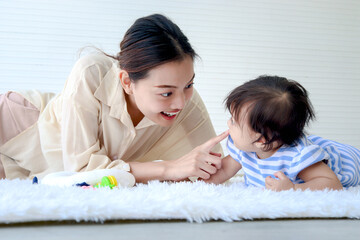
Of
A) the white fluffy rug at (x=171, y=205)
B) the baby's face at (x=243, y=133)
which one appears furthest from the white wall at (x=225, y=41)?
the white fluffy rug at (x=171, y=205)

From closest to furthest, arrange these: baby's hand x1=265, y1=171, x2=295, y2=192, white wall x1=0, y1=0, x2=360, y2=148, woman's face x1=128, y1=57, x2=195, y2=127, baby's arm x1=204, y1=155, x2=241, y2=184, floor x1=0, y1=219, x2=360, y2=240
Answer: floor x1=0, y1=219, x2=360, y2=240
baby's hand x1=265, y1=171, x2=295, y2=192
woman's face x1=128, y1=57, x2=195, y2=127
baby's arm x1=204, y1=155, x2=241, y2=184
white wall x1=0, y1=0, x2=360, y2=148

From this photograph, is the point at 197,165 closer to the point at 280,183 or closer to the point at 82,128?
the point at 280,183

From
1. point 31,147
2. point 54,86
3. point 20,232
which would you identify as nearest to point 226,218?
point 20,232

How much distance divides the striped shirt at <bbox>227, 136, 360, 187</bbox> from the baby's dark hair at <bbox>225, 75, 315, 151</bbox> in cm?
Result: 5

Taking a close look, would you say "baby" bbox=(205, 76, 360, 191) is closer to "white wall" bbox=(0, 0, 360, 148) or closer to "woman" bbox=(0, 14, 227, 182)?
"woman" bbox=(0, 14, 227, 182)

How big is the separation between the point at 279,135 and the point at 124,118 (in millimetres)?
644

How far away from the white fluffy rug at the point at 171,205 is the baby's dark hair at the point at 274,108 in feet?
0.86

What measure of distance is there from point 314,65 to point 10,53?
3.79 metres

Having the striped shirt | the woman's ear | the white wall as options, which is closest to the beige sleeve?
the woman's ear

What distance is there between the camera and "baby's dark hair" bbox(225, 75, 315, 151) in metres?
1.30

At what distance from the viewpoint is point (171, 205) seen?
870 mm

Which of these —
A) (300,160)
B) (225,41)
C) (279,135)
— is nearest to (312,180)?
(300,160)

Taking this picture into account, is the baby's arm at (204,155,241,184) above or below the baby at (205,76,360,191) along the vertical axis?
below
